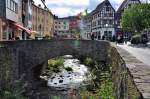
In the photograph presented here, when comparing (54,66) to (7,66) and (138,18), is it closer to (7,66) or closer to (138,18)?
(138,18)

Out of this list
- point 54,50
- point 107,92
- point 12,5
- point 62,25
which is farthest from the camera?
point 62,25

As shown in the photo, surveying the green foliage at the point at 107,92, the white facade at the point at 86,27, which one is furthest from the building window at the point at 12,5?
the white facade at the point at 86,27

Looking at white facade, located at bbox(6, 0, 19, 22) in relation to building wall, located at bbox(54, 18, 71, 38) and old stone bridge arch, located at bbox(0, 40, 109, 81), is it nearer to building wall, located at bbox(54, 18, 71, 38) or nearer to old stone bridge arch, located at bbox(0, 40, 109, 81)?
old stone bridge arch, located at bbox(0, 40, 109, 81)

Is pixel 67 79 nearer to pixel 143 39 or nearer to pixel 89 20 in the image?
pixel 143 39

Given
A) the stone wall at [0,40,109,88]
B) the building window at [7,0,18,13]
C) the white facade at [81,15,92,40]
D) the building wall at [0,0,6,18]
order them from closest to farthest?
1. the stone wall at [0,40,109,88]
2. the building wall at [0,0,6,18]
3. the building window at [7,0,18,13]
4. the white facade at [81,15,92,40]

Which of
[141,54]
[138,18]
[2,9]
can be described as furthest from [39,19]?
[141,54]

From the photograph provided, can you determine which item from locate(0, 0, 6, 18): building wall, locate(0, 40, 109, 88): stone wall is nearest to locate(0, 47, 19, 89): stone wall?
locate(0, 40, 109, 88): stone wall

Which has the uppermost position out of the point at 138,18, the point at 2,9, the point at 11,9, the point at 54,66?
the point at 11,9

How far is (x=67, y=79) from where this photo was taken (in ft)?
151

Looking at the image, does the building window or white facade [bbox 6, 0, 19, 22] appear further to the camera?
the building window

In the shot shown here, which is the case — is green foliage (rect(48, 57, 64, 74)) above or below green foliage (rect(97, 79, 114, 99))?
below

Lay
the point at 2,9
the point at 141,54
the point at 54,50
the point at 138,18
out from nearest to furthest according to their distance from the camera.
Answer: the point at 141,54
the point at 54,50
the point at 2,9
the point at 138,18

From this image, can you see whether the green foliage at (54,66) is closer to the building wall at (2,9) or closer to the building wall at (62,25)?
the building wall at (2,9)

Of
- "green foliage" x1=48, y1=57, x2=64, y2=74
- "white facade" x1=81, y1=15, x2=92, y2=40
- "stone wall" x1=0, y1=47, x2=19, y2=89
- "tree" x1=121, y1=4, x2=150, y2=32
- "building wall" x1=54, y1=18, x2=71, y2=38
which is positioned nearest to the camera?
"stone wall" x1=0, y1=47, x2=19, y2=89
